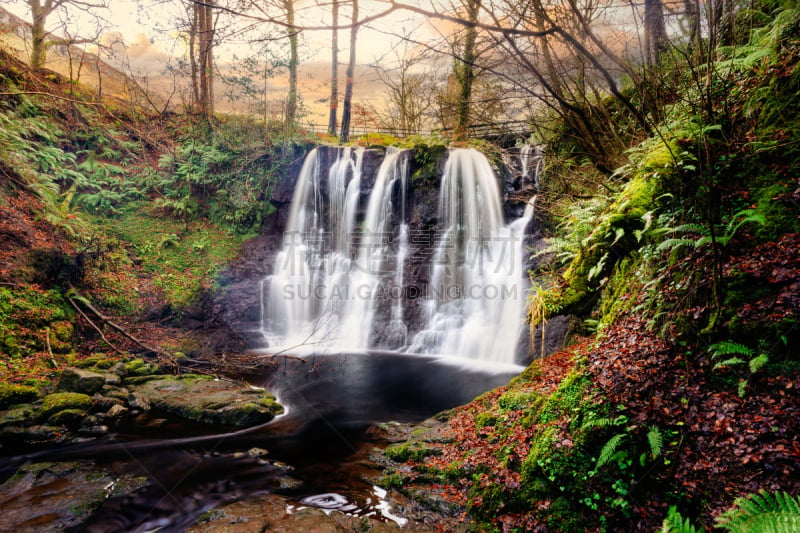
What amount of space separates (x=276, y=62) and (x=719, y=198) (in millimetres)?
16635

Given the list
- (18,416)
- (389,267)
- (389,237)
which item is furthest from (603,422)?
(389,237)

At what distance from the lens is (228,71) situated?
51.0 feet

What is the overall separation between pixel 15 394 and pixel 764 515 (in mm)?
9235

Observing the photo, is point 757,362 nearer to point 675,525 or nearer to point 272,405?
point 675,525

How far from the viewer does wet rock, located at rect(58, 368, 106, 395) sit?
677 centimetres

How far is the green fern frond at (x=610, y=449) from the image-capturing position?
2877 millimetres

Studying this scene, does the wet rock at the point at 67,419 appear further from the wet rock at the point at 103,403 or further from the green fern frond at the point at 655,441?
the green fern frond at the point at 655,441

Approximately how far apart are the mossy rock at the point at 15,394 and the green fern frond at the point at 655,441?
28.8 feet

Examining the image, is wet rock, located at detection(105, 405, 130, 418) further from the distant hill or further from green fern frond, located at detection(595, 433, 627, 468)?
green fern frond, located at detection(595, 433, 627, 468)

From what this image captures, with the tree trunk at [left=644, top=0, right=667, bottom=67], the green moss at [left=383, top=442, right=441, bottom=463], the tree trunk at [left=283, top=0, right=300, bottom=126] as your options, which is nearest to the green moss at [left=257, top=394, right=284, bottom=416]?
the green moss at [left=383, top=442, right=441, bottom=463]

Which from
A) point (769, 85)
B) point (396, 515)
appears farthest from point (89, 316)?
point (769, 85)

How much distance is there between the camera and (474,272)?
479 inches

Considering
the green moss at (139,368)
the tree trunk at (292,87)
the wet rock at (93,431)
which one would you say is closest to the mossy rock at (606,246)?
the wet rock at (93,431)

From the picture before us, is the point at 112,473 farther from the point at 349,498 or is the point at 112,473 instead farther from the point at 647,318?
the point at 647,318
